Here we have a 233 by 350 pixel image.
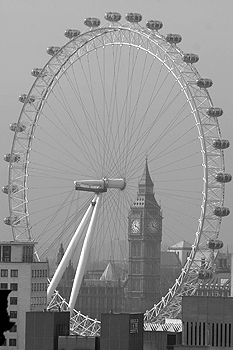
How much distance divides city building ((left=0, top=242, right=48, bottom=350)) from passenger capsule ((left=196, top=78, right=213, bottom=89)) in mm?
13817

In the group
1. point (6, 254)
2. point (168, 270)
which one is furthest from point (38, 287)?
point (168, 270)

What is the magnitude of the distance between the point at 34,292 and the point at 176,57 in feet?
55.2

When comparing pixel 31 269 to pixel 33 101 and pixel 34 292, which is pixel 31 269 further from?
pixel 33 101

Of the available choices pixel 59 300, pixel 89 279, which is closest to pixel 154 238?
→ pixel 89 279

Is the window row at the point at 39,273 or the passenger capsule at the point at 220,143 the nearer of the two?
the window row at the point at 39,273

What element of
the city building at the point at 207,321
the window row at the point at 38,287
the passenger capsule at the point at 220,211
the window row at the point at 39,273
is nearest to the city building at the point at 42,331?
the city building at the point at 207,321

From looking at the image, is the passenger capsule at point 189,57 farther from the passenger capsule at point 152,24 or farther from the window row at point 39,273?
the window row at point 39,273

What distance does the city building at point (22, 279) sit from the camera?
60938 millimetres

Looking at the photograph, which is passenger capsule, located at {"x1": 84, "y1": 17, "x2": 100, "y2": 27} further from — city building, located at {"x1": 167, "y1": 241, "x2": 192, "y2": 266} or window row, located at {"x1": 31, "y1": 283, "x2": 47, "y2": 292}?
city building, located at {"x1": 167, "y1": 241, "x2": 192, "y2": 266}

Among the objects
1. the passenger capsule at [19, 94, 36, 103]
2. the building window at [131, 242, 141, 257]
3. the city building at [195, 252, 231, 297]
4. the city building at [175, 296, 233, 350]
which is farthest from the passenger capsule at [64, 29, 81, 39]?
the building window at [131, 242, 141, 257]

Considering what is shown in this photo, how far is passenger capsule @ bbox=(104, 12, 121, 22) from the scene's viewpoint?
7194 centimetres

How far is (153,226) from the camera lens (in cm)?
17688

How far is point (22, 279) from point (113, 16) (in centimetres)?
1706

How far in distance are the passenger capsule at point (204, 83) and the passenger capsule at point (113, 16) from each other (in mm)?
5479
